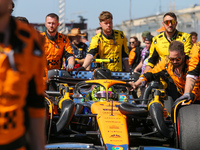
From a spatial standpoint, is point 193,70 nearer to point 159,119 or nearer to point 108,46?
point 159,119

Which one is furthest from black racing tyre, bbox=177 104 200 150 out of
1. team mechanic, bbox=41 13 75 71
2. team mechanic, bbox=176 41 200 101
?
team mechanic, bbox=41 13 75 71

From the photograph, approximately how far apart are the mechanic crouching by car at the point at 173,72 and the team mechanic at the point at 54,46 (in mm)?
1772

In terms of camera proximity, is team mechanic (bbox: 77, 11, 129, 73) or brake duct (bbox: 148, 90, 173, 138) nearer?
brake duct (bbox: 148, 90, 173, 138)

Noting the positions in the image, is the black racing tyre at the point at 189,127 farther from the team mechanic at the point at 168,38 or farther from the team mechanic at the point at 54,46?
the team mechanic at the point at 54,46

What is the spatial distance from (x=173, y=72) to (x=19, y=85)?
17.7 feet

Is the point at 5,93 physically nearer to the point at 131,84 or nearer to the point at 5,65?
the point at 5,65

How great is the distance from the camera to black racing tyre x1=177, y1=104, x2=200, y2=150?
6117 millimetres

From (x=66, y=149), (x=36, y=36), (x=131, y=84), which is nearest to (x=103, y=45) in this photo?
(x=131, y=84)

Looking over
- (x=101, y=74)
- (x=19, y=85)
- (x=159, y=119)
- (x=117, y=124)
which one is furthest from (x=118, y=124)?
(x=19, y=85)

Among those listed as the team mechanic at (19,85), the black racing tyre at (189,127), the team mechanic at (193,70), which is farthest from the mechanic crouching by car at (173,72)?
the team mechanic at (19,85)

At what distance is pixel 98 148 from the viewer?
5.69 meters

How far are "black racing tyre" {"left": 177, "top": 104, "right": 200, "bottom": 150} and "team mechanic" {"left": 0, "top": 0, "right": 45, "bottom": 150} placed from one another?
12.5 ft

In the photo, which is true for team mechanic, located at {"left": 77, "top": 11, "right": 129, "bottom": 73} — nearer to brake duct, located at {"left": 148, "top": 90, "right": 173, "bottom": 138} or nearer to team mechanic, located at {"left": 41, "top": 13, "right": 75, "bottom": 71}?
team mechanic, located at {"left": 41, "top": 13, "right": 75, "bottom": 71}

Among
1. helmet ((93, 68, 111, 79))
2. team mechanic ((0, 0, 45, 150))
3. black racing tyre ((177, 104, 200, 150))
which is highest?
team mechanic ((0, 0, 45, 150))
